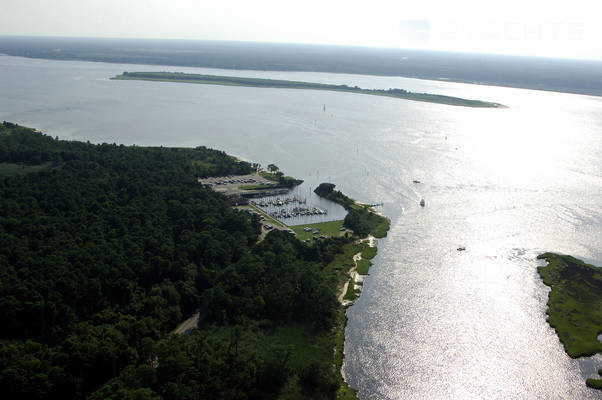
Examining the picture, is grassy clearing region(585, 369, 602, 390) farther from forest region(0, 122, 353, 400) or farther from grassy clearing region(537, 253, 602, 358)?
forest region(0, 122, 353, 400)

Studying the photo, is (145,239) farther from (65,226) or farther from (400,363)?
(400,363)

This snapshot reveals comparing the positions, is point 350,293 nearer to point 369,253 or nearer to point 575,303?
point 369,253

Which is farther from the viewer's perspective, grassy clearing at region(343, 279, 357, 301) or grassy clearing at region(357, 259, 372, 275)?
grassy clearing at region(357, 259, 372, 275)

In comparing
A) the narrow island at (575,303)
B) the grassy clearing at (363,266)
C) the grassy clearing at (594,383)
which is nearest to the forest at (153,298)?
the grassy clearing at (363,266)

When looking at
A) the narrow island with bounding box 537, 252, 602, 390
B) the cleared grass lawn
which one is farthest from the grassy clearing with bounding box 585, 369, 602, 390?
the cleared grass lawn

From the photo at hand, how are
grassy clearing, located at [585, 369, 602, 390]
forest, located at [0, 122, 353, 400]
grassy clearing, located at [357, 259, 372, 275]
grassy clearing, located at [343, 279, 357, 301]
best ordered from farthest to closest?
grassy clearing, located at [357, 259, 372, 275] → grassy clearing, located at [343, 279, 357, 301] → grassy clearing, located at [585, 369, 602, 390] → forest, located at [0, 122, 353, 400]

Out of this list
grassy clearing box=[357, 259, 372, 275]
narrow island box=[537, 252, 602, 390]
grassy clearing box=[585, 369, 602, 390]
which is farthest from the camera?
grassy clearing box=[357, 259, 372, 275]

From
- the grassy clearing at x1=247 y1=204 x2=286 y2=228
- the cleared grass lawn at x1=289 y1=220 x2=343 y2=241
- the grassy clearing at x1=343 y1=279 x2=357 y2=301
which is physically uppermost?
the grassy clearing at x1=247 y1=204 x2=286 y2=228

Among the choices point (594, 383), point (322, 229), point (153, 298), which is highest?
point (322, 229)

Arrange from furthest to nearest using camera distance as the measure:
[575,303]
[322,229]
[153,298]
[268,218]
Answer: [268,218]
[322,229]
[575,303]
[153,298]

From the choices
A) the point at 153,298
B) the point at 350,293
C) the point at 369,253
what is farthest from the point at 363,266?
the point at 153,298
